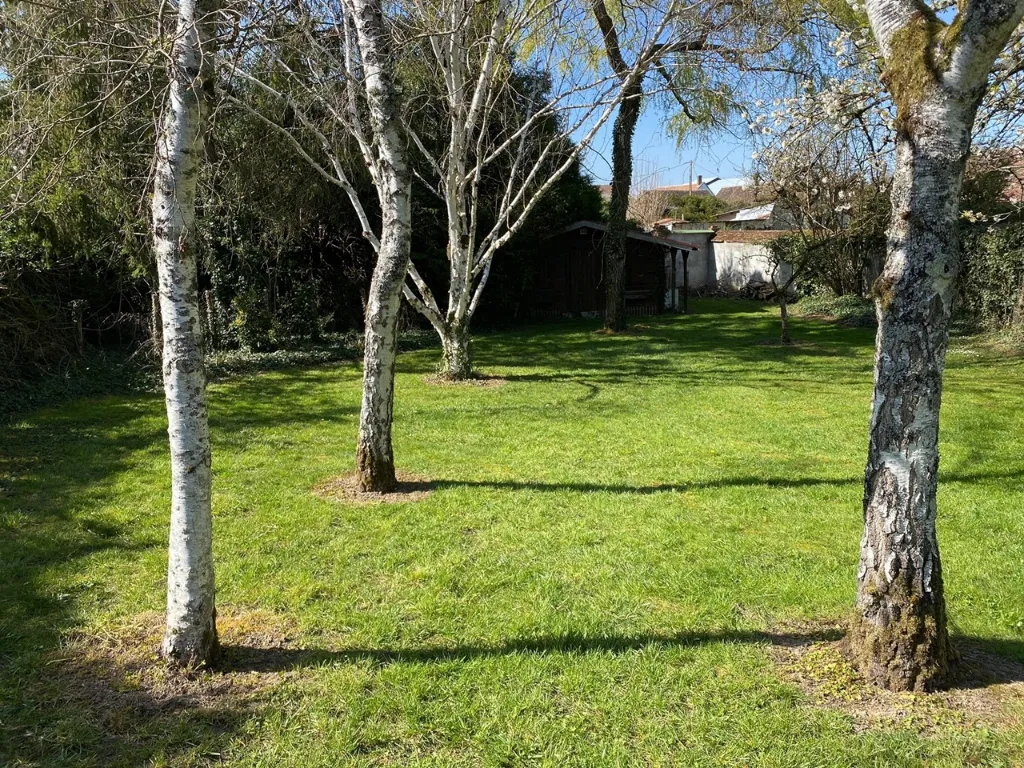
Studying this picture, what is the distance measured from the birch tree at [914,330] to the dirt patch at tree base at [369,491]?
3536 mm

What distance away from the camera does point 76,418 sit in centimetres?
842

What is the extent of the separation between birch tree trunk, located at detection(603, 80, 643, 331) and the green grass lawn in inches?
363

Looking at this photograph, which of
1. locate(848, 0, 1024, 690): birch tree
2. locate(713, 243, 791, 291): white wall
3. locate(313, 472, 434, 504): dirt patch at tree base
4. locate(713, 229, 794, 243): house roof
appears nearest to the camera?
locate(848, 0, 1024, 690): birch tree

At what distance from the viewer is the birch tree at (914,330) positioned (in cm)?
282

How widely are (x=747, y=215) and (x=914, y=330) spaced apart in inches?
1388

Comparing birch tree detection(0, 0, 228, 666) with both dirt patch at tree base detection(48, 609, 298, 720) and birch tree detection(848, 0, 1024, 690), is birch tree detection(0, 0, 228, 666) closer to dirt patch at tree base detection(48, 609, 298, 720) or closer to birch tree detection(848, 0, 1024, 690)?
dirt patch at tree base detection(48, 609, 298, 720)

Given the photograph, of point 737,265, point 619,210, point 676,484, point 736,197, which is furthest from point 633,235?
point 736,197

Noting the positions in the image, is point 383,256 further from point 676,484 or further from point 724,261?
point 724,261

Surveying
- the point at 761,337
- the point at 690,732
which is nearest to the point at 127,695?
the point at 690,732

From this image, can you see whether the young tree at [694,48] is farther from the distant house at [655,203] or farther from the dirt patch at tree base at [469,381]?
the distant house at [655,203]

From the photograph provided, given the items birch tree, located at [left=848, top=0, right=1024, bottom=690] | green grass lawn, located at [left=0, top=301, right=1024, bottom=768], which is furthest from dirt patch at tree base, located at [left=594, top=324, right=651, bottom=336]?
birch tree, located at [left=848, top=0, right=1024, bottom=690]

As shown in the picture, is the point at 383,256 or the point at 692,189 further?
the point at 692,189

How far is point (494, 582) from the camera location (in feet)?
13.8

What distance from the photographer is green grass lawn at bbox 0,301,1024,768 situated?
2.82m
